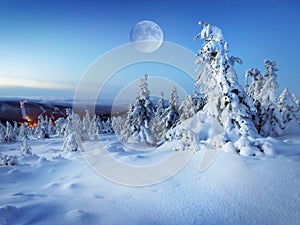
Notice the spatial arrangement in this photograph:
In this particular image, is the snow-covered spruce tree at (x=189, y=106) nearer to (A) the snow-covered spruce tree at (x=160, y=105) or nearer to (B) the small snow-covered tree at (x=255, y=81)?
(B) the small snow-covered tree at (x=255, y=81)

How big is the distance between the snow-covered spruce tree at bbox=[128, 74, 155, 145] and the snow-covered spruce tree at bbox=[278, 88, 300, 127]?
16219 millimetres

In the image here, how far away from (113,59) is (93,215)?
23.8ft

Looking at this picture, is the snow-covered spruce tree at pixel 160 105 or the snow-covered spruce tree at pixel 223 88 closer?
the snow-covered spruce tree at pixel 223 88

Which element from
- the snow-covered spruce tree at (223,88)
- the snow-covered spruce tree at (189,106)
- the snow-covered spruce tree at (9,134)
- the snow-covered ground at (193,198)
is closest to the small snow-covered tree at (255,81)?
the snow-covered spruce tree at (189,106)

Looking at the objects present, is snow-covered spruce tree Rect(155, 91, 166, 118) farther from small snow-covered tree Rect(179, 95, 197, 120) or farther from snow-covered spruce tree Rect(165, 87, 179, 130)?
small snow-covered tree Rect(179, 95, 197, 120)

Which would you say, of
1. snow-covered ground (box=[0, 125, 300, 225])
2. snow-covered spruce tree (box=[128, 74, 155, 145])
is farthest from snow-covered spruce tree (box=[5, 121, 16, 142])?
snow-covered ground (box=[0, 125, 300, 225])

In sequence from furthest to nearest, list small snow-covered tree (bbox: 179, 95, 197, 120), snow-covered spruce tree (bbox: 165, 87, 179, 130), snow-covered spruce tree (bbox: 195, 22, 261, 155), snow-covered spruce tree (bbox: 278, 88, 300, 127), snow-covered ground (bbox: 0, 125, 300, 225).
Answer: snow-covered spruce tree (bbox: 165, 87, 179, 130) < small snow-covered tree (bbox: 179, 95, 197, 120) < snow-covered spruce tree (bbox: 278, 88, 300, 127) < snow-covered spruce tree (bbox: 195, 22, 261, 155) < snow-covered ground (bbox: 0, 125, 300, 225)

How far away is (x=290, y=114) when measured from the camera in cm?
1567

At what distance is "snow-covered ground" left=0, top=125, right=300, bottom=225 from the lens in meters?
5.62

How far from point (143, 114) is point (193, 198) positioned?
22.6 m

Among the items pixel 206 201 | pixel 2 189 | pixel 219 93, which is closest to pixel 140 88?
pixel 219 93

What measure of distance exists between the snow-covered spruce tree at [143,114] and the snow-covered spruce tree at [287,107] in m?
16.2

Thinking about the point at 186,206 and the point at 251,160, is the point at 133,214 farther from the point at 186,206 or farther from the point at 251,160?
the point at 251,160

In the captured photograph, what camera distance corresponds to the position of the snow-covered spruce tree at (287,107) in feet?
51.0
